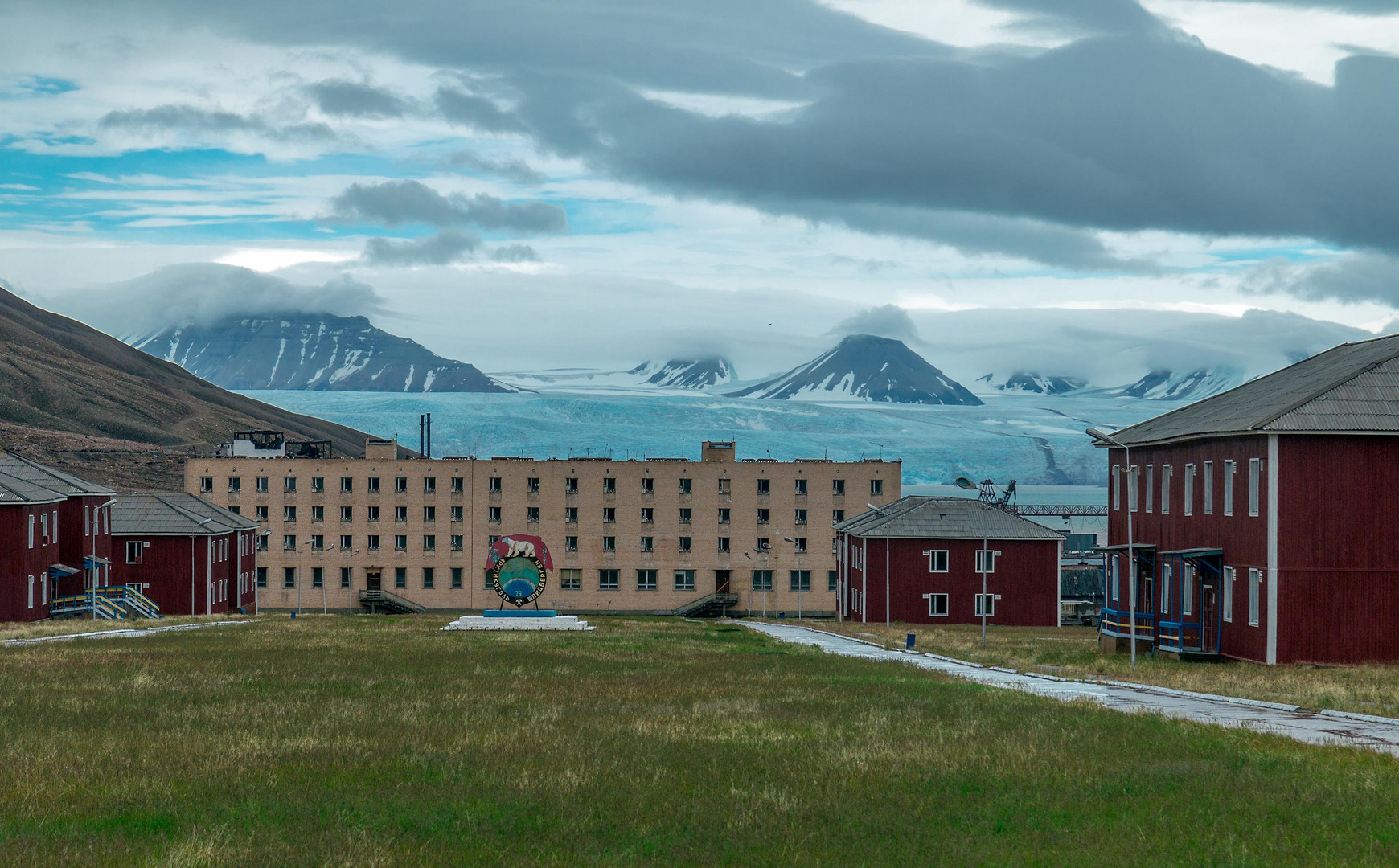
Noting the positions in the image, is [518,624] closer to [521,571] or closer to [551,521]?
[521,571]

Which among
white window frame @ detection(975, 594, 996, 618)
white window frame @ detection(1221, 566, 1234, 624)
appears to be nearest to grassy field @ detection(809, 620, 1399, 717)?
white window frame @ detection(1221, 566, 1234, 624)

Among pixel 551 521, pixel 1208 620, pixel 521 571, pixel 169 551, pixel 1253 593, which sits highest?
pixel 1253 593

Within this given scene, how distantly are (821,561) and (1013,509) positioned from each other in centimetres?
2828

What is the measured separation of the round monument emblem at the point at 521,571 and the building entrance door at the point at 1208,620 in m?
47.6

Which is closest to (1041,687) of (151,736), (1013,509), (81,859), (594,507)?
(151,736)

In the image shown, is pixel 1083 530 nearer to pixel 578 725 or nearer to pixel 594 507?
pixel 594 507

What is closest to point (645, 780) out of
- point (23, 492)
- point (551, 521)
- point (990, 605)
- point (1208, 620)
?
point (1208, 620)

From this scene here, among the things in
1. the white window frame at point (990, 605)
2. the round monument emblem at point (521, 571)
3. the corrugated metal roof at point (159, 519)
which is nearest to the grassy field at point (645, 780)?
the round monument emblem at point (521, 571)

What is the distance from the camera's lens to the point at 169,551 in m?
87.9

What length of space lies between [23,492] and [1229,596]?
184 ft

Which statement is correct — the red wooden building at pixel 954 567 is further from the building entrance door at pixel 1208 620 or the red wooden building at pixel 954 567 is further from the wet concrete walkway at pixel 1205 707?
the wet concrete walkway at pixel 1205 707

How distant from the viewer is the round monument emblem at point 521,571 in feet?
291

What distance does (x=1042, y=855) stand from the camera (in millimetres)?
13367

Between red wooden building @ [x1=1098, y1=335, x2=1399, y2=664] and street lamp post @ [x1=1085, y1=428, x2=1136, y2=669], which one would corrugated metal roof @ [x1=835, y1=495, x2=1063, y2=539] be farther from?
red wooden building @ [x1=1098, y1=335, x2=1399, y2=664]
